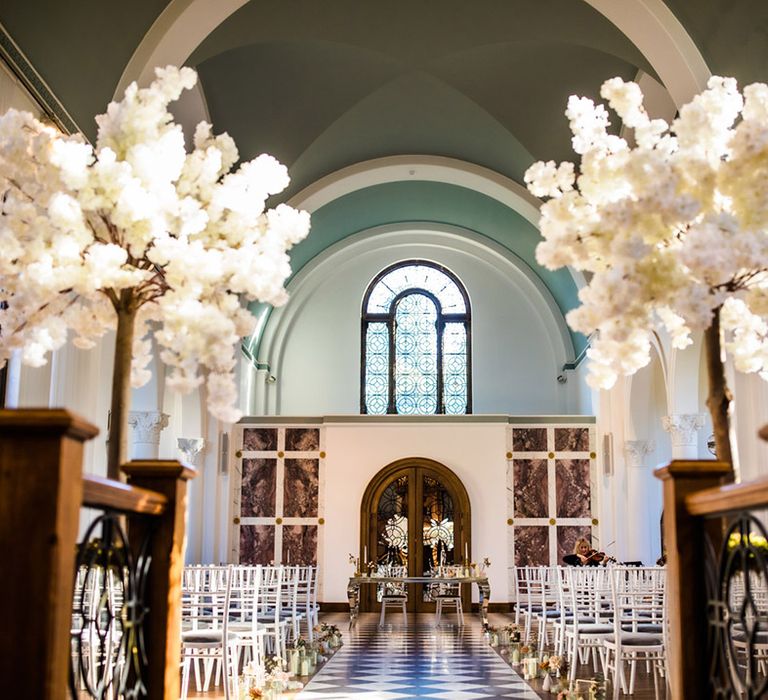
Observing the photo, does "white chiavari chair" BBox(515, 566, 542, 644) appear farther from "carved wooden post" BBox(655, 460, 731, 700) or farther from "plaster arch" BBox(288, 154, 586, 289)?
"carved wooden post" BBox(655, 460, 731, 700)

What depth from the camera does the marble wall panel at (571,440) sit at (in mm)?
16531

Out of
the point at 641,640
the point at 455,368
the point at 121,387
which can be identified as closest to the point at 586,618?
the point at 641,640

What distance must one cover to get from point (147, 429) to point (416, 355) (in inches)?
271

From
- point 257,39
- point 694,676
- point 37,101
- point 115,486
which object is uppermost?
point 257,39

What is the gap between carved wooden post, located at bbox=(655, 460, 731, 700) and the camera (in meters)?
3.10

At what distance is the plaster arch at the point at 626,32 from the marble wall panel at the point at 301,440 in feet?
27.9

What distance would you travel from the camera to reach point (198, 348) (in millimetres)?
3545

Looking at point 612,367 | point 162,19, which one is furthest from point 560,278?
point 612,367

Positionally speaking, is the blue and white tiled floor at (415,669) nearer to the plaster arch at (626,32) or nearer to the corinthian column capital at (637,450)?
the corinthian column capital at (637,450)

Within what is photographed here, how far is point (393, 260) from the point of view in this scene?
755 inches

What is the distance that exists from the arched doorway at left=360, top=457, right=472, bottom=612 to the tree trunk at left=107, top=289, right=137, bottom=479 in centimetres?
1282

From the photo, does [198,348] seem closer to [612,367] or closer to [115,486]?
[115,486]

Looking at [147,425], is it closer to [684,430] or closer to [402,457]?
[402,457]

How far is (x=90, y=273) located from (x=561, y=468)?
44.8ft
